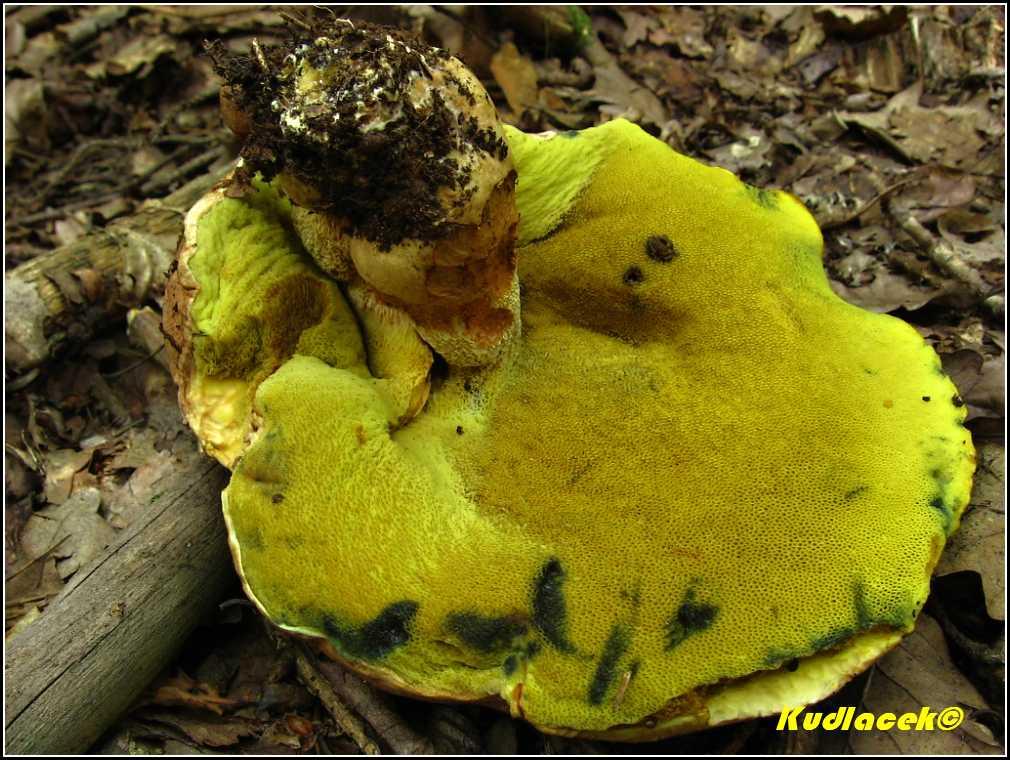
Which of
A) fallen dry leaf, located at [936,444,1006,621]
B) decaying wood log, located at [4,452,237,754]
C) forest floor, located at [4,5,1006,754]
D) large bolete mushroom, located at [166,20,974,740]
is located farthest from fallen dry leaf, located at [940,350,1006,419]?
decaying wood log, located at [4,452,237,754]

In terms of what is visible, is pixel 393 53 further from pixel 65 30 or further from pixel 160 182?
pixel 65 30

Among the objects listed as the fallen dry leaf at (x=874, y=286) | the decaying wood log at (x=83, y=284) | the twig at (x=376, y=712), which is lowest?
the twig at (x=376, y=712)

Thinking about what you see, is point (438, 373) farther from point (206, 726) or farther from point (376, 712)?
point (206, 726)

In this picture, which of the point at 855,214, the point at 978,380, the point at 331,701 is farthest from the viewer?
the point at 855,214

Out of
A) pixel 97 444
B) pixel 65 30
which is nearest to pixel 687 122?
pixel 97 444

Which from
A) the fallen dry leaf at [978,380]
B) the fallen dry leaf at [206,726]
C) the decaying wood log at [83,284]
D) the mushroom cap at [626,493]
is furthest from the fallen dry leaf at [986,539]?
the decaying wood log at [83,284]

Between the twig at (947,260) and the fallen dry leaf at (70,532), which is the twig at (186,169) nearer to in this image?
the fallen dry leaf at (70,532)

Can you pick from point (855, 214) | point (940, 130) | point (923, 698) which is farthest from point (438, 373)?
point (940, 130)
